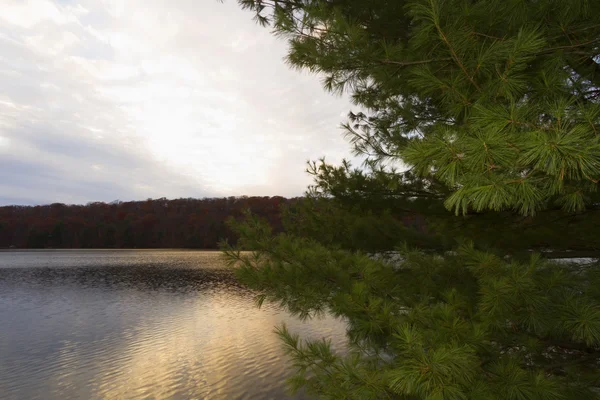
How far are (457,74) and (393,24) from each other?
7.14 feet

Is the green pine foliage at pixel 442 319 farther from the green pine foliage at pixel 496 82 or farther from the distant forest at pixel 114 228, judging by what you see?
the distant forest at pixel 114 228

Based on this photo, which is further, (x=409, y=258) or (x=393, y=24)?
(x=393, y=24)

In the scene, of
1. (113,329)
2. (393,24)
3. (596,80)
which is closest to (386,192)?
(393,24)

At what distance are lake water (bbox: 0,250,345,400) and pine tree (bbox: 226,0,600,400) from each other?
4.34 meters

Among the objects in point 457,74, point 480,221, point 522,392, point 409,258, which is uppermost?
point 457,74

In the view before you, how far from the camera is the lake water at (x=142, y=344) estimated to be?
6789 millimetres

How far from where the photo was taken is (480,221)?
157 inches

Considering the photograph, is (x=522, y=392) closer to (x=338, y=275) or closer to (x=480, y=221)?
(x=338, y=275)

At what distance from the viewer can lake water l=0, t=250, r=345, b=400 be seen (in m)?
6.79

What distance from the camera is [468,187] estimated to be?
1.39m

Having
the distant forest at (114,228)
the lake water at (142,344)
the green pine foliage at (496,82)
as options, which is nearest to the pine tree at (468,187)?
the green pine foliage at (496,82)

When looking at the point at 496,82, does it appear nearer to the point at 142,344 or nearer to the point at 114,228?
the point at 142,344

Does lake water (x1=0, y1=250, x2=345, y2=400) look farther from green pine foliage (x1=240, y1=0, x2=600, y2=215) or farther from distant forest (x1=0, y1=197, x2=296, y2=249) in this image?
distant forest (x1=0, y1=197, x2=296, y2=249)

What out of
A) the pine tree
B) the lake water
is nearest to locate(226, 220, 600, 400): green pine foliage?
the pine tree
